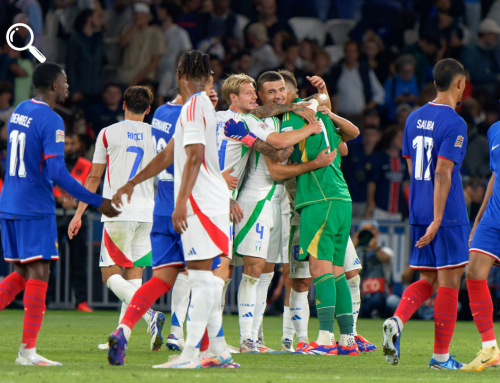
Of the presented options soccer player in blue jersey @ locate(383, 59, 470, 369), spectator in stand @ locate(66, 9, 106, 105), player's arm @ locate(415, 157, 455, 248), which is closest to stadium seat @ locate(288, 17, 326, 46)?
spectator in stand @ locate(66, 9, 106, 105)

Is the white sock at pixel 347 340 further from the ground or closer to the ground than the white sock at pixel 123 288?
closer to the ground

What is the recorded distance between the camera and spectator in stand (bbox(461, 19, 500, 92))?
17.5 m

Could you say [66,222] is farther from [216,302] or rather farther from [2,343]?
[216,302]

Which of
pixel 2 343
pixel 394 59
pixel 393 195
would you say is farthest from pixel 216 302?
pixel 394 59

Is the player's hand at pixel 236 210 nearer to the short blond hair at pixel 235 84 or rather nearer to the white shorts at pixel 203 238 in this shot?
the short blond hair at pixel 235 84

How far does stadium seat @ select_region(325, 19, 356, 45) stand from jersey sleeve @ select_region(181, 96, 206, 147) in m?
13.4

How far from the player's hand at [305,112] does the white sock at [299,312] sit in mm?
1716

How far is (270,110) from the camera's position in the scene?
312 inches

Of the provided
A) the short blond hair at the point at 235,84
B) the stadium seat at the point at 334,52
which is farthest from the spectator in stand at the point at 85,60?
the short blond hair at the point at 235,84

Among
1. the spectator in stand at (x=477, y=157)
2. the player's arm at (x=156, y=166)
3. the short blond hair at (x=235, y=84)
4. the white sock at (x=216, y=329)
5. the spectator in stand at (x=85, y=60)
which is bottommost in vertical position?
the white sock at (x=216, y=329)

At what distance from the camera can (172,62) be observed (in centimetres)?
1636

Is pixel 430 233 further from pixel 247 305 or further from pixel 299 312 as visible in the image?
pixel 247 305

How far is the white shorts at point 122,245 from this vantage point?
27.4 ft

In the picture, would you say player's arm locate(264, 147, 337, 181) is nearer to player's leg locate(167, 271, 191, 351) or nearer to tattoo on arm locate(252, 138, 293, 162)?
tattoo on arm locate(252, 138, 293, 162)
